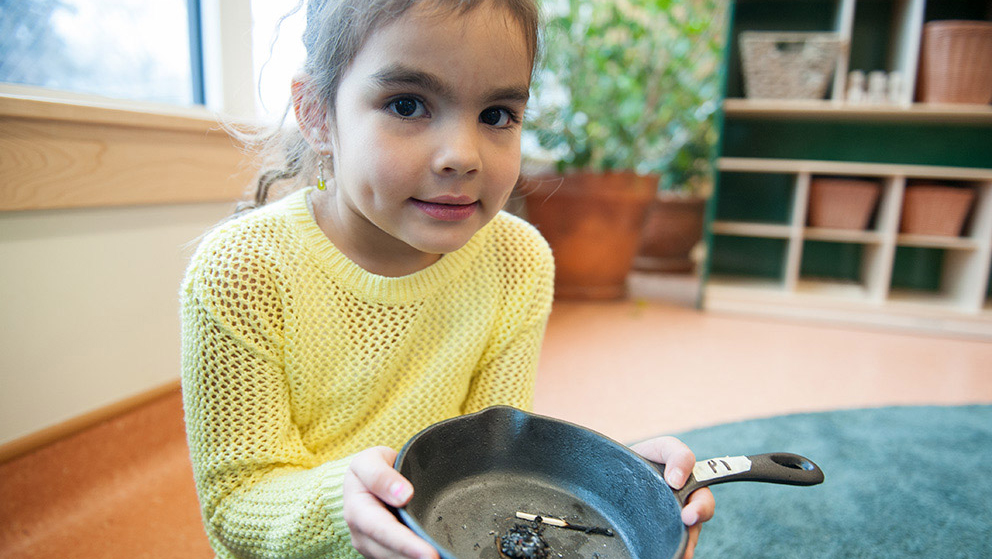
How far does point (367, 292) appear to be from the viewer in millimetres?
658

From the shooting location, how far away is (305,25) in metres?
0.66

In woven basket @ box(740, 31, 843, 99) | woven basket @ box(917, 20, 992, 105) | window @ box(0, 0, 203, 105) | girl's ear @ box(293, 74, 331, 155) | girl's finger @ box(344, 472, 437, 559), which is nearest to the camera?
girl's finger @ box(344, 472, 437, 559)

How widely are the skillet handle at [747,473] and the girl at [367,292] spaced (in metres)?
0.01

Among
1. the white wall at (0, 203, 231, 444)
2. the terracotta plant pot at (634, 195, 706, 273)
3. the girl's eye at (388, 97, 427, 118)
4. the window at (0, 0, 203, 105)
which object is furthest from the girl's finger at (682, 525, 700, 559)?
the terracotta plant pot at (634, 195, 706, 273)

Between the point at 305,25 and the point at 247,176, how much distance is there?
0.70 m

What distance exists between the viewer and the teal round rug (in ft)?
2.89

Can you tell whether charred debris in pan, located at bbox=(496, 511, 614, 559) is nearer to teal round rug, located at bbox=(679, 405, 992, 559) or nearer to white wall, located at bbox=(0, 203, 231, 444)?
teal round rug, located at bbox=(679, 405, 992, 559)

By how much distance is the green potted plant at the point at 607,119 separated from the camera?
6.75ft

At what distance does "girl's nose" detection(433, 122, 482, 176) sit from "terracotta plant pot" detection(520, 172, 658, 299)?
1.52 m

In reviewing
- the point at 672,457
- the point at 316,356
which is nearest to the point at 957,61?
the point at 672,457

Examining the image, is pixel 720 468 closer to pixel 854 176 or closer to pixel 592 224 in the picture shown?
pixel 592 224

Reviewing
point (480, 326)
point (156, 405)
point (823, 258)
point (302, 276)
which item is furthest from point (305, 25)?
point (823, 258)

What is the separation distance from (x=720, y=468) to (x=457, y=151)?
0.33 metres

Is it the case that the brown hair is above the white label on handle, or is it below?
above
